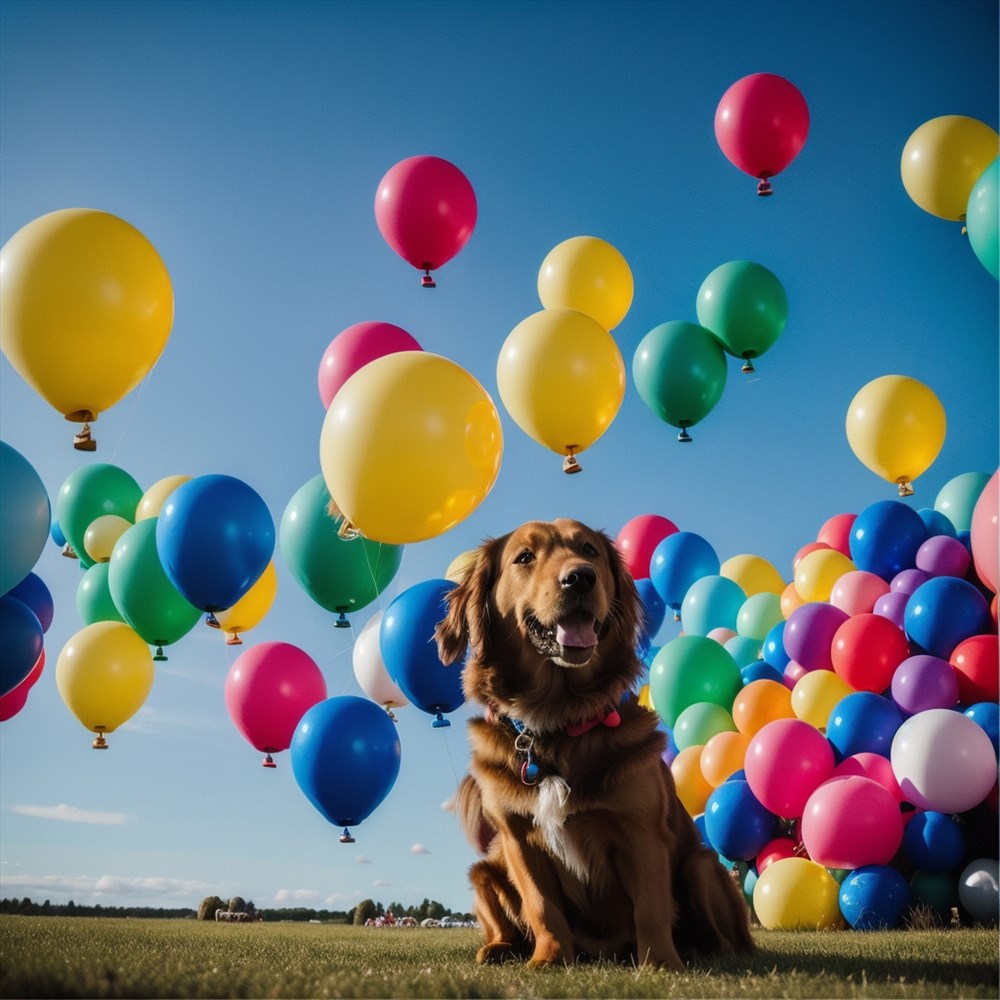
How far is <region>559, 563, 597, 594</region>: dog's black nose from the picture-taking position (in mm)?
2490

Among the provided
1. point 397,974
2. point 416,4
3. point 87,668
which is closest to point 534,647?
point 397,974

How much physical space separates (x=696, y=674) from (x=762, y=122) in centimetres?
336

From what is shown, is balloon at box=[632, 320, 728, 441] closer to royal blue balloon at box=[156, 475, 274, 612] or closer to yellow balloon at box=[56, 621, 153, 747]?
royal blue balloon at box=[156, 475, 274, 612]

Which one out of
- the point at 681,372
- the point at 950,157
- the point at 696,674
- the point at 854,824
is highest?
the point at 950,157

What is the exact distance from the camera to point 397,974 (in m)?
2.11

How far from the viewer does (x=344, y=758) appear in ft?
14.4

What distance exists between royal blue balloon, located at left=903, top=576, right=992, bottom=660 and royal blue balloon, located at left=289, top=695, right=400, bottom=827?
2982 mm

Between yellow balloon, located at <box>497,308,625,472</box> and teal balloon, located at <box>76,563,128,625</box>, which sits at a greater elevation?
yellow balloon, located at <box>497,308,625,472</box>

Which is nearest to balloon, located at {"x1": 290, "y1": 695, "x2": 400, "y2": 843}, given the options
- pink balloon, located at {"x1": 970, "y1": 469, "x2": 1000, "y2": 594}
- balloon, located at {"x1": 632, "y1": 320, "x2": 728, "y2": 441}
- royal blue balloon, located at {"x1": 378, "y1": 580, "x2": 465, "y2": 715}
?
royal blue balloon, located at {"x1": 378, "y1": 580, "x2": 465, "y2": 715}

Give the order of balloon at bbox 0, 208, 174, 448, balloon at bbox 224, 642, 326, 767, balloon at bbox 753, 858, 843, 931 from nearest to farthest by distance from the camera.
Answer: balloon at bbox 0, 208, 174, 448 → balloon at bbox 753, 858, 843, 931 → balloon at bbox 224, 642, 326, 767

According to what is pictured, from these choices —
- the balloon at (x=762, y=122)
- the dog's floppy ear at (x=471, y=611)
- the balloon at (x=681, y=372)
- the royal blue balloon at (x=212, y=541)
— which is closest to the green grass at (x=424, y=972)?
the dog's floppy ear at (x=471, y=611)

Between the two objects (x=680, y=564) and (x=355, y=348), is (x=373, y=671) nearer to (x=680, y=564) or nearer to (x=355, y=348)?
(x=355, y=348)

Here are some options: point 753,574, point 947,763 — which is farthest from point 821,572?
point 947,763

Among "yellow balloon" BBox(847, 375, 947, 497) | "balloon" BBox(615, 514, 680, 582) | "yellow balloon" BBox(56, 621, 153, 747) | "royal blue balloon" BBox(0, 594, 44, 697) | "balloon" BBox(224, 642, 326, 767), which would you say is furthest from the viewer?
"balloon" BBox(615, 514, 680, 582)
